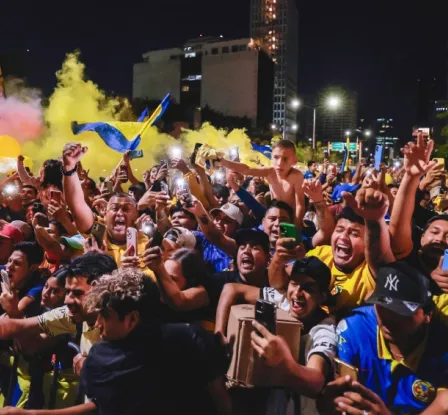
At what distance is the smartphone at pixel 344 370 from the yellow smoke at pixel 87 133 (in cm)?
2275

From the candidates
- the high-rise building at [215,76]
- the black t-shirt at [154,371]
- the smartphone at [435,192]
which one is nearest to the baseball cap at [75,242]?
the black t-shirt at [154,371]

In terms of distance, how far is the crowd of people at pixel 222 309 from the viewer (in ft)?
8.40

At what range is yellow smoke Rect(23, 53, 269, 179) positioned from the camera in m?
25.0

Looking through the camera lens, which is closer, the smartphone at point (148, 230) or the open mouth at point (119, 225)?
the smartphone at point (148, 230)

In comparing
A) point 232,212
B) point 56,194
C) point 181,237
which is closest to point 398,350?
point 181,237

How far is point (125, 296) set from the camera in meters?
2.68

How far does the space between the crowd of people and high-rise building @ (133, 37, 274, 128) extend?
3123 inches

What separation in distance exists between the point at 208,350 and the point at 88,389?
0.72m

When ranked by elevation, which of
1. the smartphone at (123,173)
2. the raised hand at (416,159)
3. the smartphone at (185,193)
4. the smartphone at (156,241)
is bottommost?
the smartphone at (156,241)

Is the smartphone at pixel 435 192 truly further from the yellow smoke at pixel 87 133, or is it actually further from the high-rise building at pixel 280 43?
the high-rise building at pixel 280 43

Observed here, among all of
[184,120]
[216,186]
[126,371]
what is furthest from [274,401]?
[184,120]

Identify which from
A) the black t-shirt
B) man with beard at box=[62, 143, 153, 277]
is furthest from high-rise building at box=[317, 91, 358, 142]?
the black t-shirt

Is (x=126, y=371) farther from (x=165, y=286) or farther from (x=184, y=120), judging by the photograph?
(x=184, y=120)

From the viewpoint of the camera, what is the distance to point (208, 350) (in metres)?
2.68
